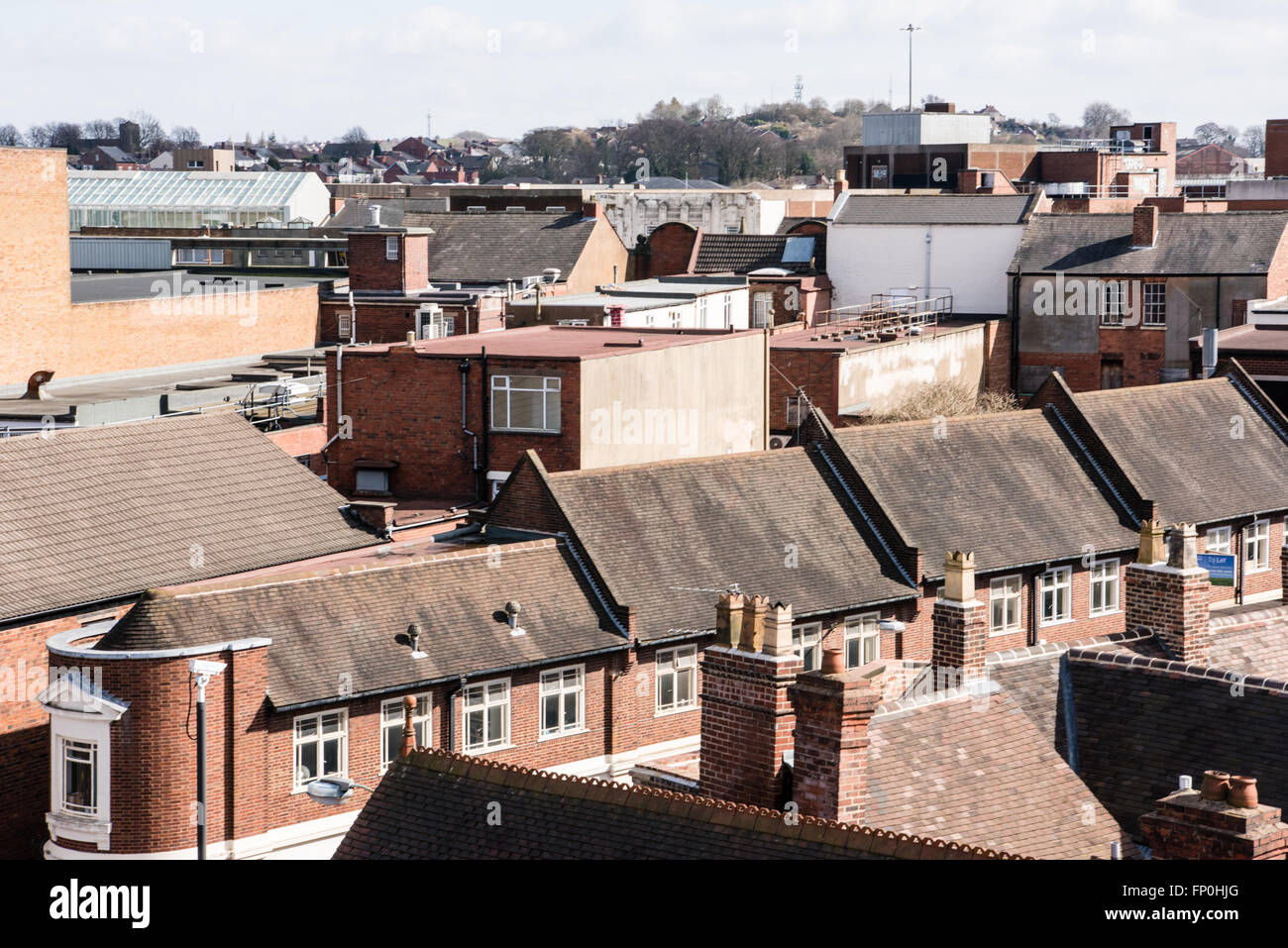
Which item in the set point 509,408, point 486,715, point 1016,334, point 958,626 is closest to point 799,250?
point 1016,334

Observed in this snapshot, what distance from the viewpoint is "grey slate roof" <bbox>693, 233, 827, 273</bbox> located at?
87688 millimetres

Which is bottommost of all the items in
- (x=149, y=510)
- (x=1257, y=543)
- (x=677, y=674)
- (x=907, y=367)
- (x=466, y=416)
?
(x=677, y=674)

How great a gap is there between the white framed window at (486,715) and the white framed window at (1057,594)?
16758 millimetres

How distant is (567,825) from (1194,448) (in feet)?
128

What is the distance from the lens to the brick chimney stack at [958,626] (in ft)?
85.9

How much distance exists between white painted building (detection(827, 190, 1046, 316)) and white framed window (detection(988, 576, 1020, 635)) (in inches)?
1496

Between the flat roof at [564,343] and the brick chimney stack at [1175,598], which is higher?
the flat roof at [564,343]

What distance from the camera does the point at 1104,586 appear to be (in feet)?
156

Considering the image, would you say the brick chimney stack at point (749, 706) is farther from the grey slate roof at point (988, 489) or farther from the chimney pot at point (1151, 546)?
the grey slate roof at point (988, 489)

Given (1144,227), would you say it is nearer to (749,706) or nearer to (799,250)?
(799,250)

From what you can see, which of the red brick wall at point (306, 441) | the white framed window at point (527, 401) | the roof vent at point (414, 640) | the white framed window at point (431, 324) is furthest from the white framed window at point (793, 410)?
the roof vent at point (414, 640)

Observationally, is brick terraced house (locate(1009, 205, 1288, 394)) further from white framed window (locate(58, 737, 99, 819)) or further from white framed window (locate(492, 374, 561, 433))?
white framed window (locate(58, 737, 99, 819))

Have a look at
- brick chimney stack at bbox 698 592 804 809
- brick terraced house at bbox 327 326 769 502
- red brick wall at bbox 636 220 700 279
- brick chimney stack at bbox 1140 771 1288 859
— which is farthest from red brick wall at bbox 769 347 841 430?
brick chimney stack at bbox 1140 771 1288 859

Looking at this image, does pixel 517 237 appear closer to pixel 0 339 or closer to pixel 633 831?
pixel 0 339
